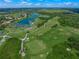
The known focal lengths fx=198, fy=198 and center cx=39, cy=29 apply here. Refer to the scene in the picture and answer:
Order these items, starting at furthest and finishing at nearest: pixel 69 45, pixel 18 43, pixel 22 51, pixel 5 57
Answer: pixel 18 43 < pixel 69 45 < pixel 22 51 < pixel 5 57

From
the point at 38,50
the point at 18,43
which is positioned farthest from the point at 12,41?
the point at 38,50

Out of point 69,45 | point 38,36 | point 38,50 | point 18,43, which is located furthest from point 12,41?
point 69,45

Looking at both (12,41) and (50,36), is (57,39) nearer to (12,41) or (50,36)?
(50,36)

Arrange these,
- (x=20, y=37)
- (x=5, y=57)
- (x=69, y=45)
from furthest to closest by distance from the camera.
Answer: (x=20, y=37) < (x=69, y=45) < (x=5, y=57)

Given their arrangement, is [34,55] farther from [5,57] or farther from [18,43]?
[18,43]

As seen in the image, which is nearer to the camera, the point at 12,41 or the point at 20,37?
the point at 12,41

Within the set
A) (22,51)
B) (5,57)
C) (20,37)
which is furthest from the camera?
(20,37)

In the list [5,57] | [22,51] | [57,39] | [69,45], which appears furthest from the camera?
[57,39]

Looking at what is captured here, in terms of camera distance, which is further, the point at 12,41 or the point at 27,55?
the point at 12,41
